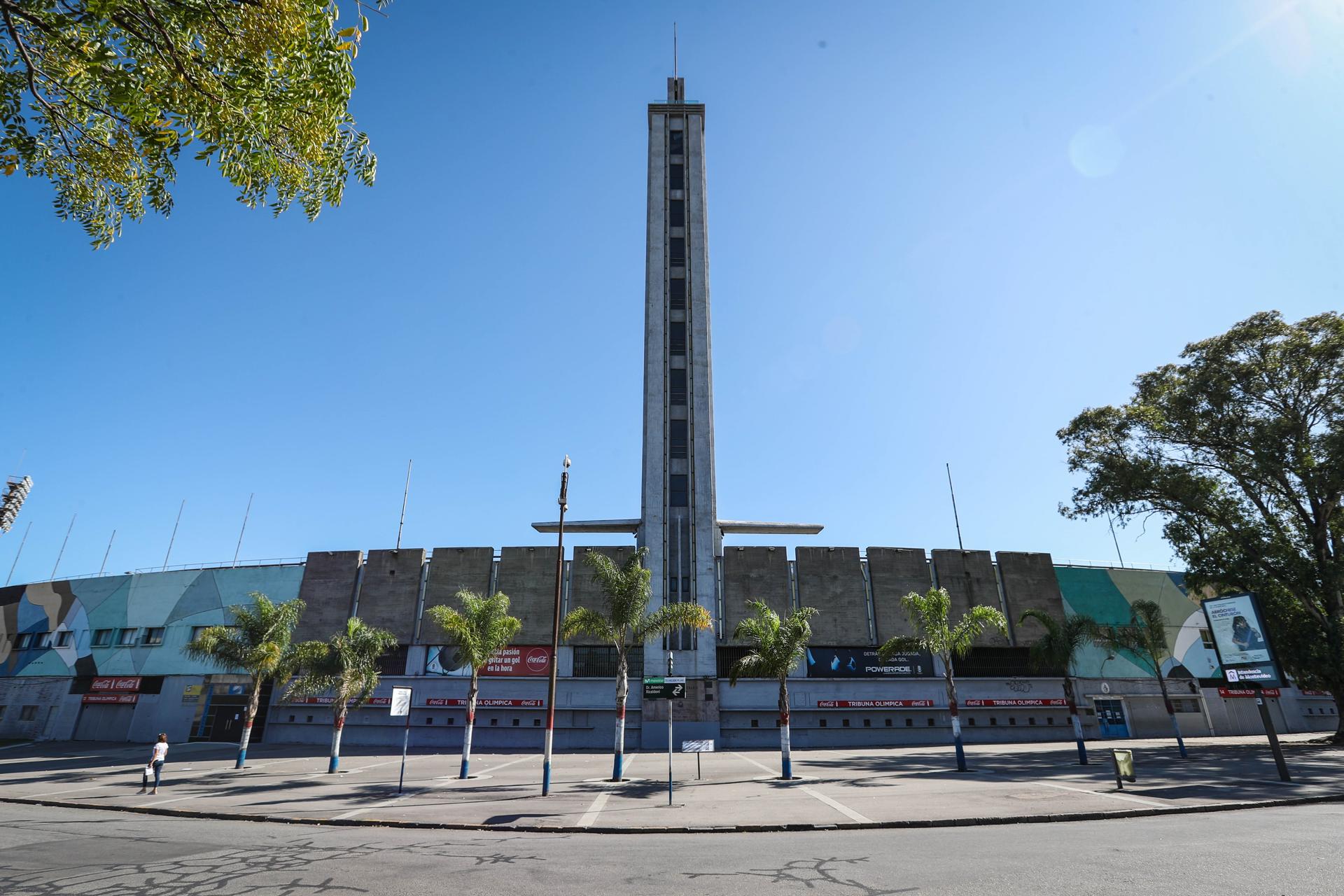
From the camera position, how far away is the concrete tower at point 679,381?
41.3m

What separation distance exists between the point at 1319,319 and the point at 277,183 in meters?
45.4

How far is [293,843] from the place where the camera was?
41.6 ft

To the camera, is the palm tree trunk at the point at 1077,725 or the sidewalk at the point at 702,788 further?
the palm tree trunk at the point at 1077,725

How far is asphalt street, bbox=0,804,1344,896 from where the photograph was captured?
8.96 meters

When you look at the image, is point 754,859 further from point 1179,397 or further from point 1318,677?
point 1318,677

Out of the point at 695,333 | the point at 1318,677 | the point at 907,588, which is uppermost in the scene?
the point at 695,333

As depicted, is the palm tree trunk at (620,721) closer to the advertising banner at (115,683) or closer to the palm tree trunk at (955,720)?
the palm tree trunk at (955,720)

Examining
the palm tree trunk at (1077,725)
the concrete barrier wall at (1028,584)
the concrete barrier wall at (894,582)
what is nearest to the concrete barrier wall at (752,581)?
the concrete barrier wall at (894,582)

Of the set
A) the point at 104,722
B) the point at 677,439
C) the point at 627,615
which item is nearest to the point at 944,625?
the point at 627,615

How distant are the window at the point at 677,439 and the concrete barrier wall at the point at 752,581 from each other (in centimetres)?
778

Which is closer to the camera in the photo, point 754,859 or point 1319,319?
point 754,859

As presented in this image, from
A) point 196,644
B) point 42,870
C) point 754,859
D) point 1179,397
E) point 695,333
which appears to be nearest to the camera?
point 42,870

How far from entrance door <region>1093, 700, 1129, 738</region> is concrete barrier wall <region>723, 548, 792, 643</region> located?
76.7 feet

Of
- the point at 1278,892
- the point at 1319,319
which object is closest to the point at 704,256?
the point at 1319,319
